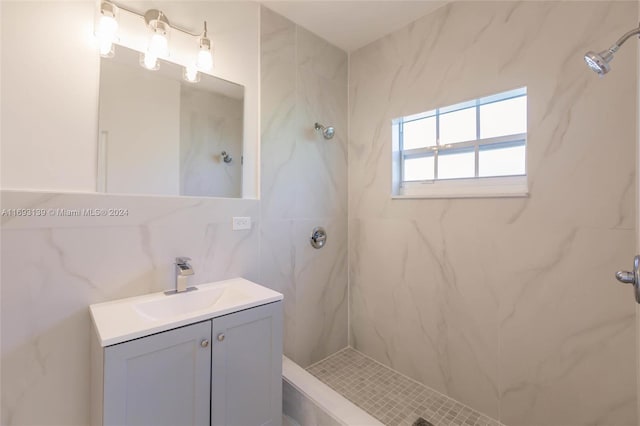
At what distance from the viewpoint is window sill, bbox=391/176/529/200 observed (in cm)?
154

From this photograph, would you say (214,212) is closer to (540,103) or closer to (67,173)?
(67,173)

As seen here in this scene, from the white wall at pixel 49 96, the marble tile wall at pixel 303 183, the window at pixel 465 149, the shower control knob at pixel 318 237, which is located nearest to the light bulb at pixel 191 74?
the white wall at pixel 49 96

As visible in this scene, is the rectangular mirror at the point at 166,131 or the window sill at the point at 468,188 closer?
the rectangular mirror at the point at 166,131

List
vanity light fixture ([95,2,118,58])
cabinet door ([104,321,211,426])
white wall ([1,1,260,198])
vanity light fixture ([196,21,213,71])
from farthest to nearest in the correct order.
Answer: vanity light fixture ([196,21,213,71]) < vanity light fixture ([95,2,118,58]) < white wall ([1,1,260,198]) < cabinet door ([104,321,211,426])

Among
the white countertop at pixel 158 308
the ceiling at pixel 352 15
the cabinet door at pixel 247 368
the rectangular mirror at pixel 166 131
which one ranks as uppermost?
the ceiling at pixel 352 15

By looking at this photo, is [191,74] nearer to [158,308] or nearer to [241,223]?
[241,223]

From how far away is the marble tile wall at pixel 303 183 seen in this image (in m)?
1.78

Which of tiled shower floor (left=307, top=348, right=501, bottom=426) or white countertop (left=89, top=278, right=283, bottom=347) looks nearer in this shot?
white countertop (left=89, top=278, right=283, bottom=347)

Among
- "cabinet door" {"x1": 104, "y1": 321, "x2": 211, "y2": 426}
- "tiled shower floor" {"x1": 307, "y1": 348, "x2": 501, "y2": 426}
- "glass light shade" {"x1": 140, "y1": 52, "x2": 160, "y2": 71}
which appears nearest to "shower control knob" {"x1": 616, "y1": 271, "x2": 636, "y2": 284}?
"tiled shower floor" {"x1": 307, "y1": 348, "x2": 501, "y2": 426}

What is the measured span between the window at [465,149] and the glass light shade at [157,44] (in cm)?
144

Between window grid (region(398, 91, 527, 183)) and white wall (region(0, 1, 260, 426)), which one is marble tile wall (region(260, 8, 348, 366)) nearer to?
window grid (region(398, 91, 527, 183))

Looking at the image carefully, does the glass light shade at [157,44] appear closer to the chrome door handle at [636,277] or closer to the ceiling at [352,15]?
the ceiling at [352,15]

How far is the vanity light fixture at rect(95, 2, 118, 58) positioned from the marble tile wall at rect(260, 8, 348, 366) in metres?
0.76

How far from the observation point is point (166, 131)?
1402mm
